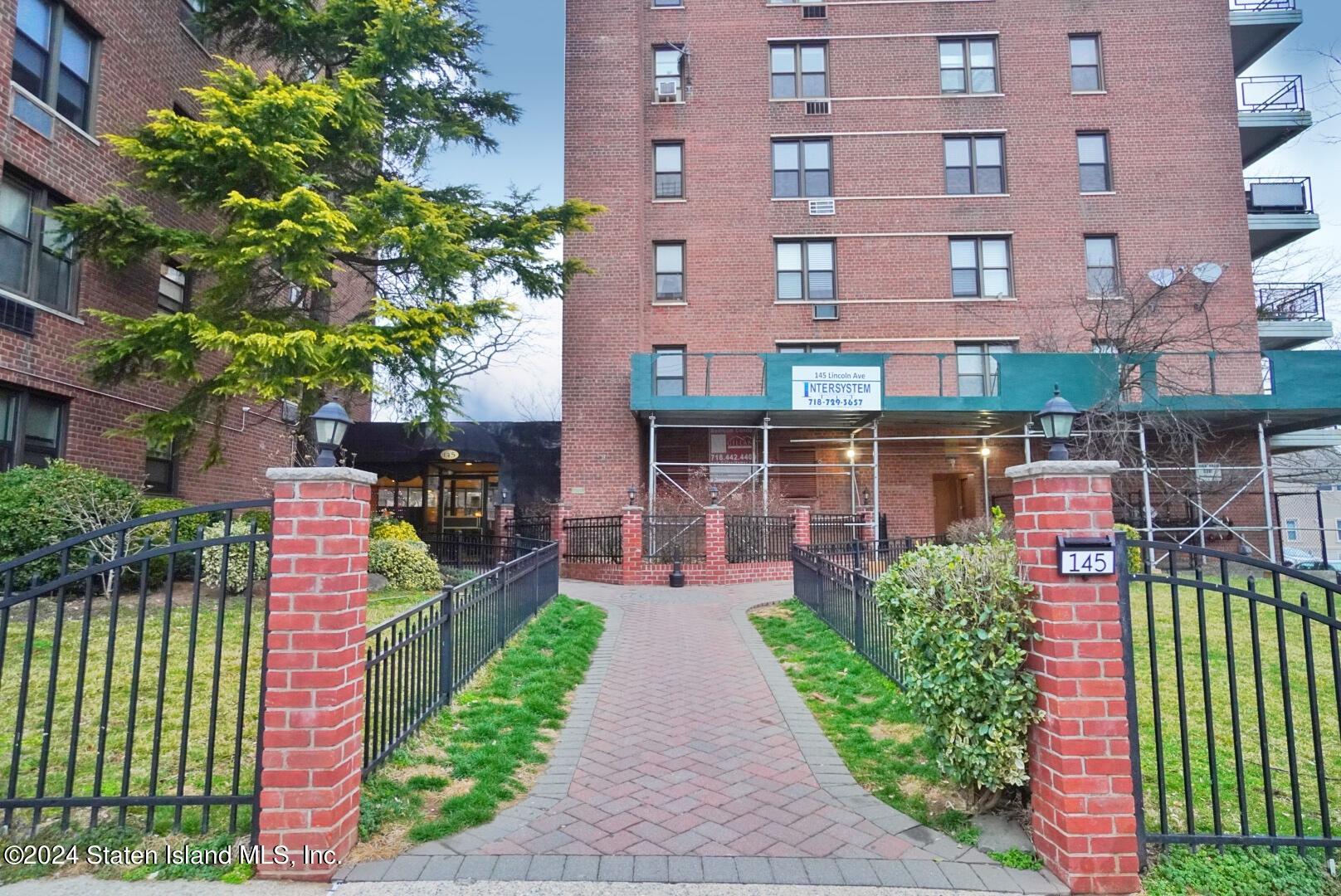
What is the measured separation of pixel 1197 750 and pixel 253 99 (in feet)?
43.4

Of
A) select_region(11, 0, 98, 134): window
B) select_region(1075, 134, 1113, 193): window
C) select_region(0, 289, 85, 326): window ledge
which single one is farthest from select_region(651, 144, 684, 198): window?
select_region(0, 289, 85, 326): window ledge

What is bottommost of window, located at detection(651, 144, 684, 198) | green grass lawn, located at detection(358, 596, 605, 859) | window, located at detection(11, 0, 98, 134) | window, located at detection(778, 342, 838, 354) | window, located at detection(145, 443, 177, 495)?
green grass lawn, located at detection(358, 596, 605, 859)

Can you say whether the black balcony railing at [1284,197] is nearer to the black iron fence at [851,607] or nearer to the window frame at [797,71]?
the window frame at [797,71]

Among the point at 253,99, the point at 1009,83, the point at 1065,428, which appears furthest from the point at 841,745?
the point at 1009,83

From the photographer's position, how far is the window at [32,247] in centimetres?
1066

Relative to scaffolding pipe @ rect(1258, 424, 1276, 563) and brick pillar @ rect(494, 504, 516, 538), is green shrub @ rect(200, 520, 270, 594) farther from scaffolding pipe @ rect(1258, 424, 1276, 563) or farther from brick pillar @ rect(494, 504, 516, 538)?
scaffolding pipe @ rect(1258, 424, 1276, 563)

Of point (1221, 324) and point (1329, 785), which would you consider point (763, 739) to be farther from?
point (1221, 324)

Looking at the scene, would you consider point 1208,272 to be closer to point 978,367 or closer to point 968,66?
point 978,367

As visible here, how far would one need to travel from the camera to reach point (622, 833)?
12.0 ft

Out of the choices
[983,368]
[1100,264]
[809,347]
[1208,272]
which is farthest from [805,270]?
[1208,272]

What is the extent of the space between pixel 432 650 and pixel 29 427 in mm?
10130

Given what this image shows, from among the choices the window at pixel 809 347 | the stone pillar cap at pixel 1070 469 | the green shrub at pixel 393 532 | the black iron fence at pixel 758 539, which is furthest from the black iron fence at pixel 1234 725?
the window at pixel 809 347

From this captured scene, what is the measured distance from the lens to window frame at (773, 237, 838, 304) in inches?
792

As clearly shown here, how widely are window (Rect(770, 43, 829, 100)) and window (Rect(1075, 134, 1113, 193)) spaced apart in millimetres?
7336
